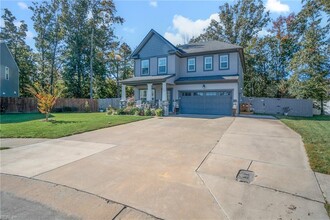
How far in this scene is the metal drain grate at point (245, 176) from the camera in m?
3.70

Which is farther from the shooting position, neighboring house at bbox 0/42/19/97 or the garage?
neighboring house at bbox 0/42/19/97

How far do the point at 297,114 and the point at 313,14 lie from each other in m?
10.8

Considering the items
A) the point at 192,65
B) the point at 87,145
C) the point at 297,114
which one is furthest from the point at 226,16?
the point at 87,145

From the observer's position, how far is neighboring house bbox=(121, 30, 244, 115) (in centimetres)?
1631

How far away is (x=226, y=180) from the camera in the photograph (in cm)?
370

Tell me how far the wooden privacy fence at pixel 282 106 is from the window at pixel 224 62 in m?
5.27

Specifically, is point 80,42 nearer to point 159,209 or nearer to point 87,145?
point 87,145

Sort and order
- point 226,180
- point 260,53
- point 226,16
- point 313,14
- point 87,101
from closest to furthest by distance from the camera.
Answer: point 226,180
point 313,14
point 87,101
point 260,53
point 226,16

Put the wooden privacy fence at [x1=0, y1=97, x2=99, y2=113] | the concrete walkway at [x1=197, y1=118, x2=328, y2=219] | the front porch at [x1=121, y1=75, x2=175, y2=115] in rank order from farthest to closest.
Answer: the wooden privacy fence at [x1=0, y1=97, x2=99, y2=113] → the front porch at [x1=121, y1=75, x2=175, y2=115] → the concrete walkway at [x1=197, y1=118, x2=328, y2=219]

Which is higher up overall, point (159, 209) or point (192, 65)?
point (192, 65)

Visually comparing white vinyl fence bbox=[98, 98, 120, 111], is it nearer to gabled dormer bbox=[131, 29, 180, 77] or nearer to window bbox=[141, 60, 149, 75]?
gabled dormer bbox=[131, 29, 180, 77]

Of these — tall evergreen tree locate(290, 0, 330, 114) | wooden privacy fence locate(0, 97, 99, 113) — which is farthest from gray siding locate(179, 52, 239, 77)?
wooden privacy fence locate(0, 97, 99, 113)

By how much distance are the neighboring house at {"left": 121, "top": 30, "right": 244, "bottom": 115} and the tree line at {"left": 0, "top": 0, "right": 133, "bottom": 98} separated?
13.4 meters

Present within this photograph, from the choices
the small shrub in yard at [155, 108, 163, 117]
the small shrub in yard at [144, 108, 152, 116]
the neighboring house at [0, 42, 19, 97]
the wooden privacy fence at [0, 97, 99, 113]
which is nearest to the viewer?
the small shrub in yard at [155, 108, 163, 117]
